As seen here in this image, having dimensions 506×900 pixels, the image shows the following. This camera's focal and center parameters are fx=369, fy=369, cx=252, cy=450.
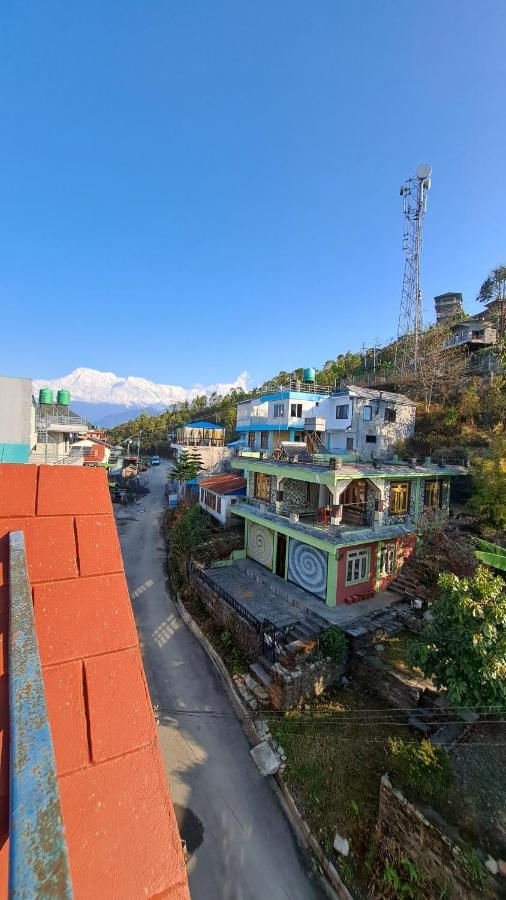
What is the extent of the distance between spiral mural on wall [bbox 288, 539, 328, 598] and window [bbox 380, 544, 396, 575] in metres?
2.95

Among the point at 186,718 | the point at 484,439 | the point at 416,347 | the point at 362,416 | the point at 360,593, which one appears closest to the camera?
the point at 186,718

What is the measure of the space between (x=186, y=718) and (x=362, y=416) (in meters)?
20.8

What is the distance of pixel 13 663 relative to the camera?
4.38 feet

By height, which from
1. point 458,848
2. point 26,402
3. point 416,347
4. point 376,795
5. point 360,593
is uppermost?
point 416,347

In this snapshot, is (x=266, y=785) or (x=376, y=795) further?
(x=266, y=785)

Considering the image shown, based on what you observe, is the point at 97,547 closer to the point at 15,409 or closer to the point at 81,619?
the point at 81,619

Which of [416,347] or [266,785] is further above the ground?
[416,347]

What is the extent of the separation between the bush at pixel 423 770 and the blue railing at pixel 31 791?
10.0 m

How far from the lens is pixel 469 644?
836 centimetres

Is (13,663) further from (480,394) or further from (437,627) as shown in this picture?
(480,394)

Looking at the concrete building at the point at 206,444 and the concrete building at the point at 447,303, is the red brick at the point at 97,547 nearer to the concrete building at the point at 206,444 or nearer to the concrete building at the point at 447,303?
the concrete building at the point at 206,444

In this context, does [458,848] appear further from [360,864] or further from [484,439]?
[484,439]

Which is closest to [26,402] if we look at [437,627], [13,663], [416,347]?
[13,663]

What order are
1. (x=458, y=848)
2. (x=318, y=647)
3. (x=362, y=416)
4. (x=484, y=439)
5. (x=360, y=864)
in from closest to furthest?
(x=458, y=848) → (x=360, y=864) → (x=318, y=647) → (x=484, y=439) → (x=362, y=416)
